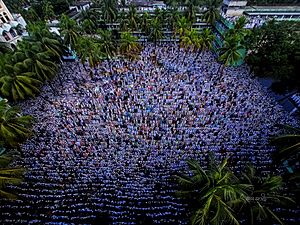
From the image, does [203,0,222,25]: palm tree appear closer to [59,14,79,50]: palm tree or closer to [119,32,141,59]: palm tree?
[119,32,141,59]: palm tree

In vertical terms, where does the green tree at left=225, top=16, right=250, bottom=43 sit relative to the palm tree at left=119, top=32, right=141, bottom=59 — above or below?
above

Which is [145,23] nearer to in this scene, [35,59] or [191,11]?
[191,11]

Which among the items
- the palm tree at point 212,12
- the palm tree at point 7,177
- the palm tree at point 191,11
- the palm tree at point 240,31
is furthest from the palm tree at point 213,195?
the palm tree at point 191,11

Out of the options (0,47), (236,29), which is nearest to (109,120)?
(0,47)

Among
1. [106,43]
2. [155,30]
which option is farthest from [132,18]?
[106,43]

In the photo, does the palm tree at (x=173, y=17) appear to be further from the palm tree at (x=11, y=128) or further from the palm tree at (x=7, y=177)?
the palm tree at (x=7, y=177)

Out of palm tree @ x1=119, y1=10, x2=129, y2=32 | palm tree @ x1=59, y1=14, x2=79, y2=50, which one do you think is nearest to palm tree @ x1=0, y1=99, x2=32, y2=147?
palm tree @ x1=59, y1=14, x2=79, y2=50

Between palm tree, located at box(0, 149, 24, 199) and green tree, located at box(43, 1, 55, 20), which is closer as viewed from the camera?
palm tree, located at box(0, 149, 24, 199)

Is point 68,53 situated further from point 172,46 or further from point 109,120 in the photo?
point 172,46
